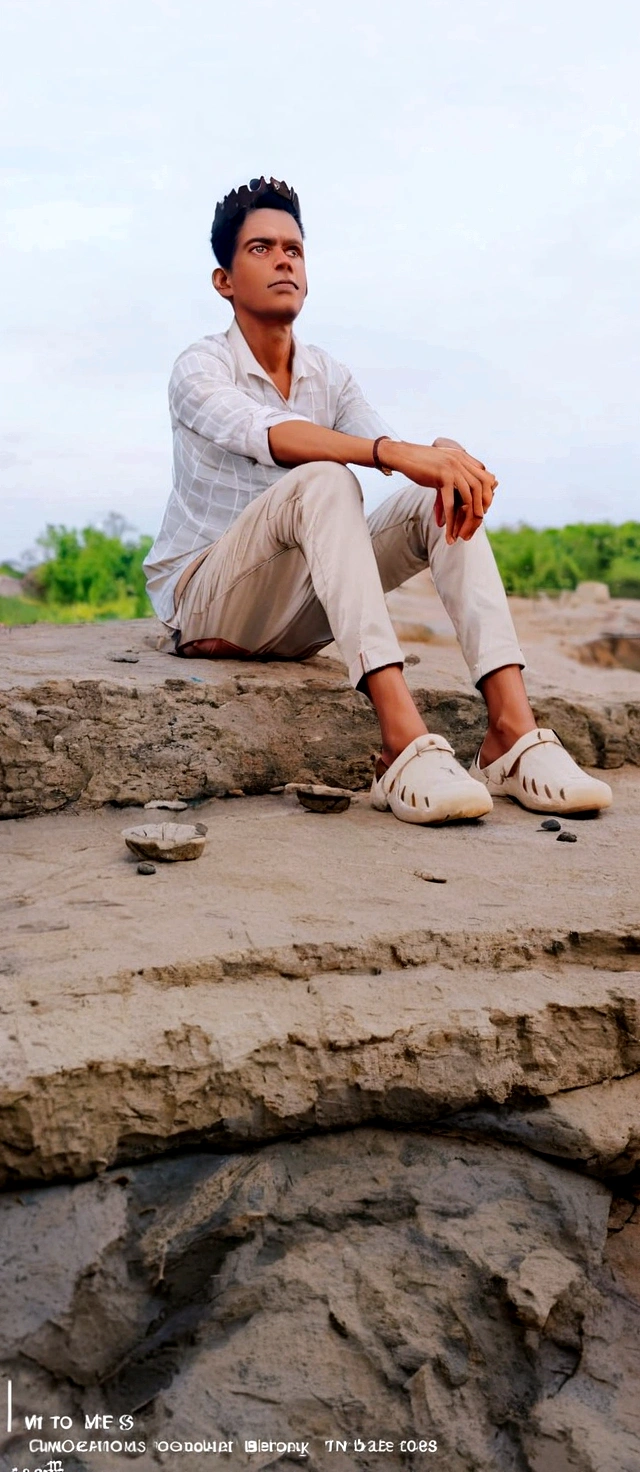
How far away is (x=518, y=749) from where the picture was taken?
2850 mm

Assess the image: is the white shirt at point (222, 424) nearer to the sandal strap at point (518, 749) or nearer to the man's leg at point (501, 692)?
the man's leg at point (501, 692)

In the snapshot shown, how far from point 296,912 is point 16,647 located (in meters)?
1.88

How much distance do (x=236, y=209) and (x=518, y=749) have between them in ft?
5.44

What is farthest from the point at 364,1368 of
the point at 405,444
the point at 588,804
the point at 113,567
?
the point at 113,567

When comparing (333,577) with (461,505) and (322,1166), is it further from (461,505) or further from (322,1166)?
(322,1166)

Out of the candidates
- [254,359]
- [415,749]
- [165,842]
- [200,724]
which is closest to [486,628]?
[415,749]

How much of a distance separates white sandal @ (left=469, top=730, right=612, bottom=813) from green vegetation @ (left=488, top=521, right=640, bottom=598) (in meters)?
4.98

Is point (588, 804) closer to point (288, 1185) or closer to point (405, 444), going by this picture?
point (405, 444)

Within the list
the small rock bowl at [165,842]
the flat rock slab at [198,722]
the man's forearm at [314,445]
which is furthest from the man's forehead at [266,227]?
the small rock bowl at [165,842]

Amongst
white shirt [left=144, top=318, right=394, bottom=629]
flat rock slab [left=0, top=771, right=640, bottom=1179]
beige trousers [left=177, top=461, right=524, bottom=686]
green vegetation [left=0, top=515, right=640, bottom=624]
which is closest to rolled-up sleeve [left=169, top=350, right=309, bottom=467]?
white shirt [left=144, top=318, right=394, bottom=629]

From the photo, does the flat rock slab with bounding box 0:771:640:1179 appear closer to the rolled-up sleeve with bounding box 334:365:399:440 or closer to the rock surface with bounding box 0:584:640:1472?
the rock surface with bounding box 0:584:640:1472

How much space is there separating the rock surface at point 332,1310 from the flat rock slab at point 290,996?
80 mm

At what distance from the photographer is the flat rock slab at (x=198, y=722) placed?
9.15ft

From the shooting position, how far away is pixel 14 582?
710 centimetres
